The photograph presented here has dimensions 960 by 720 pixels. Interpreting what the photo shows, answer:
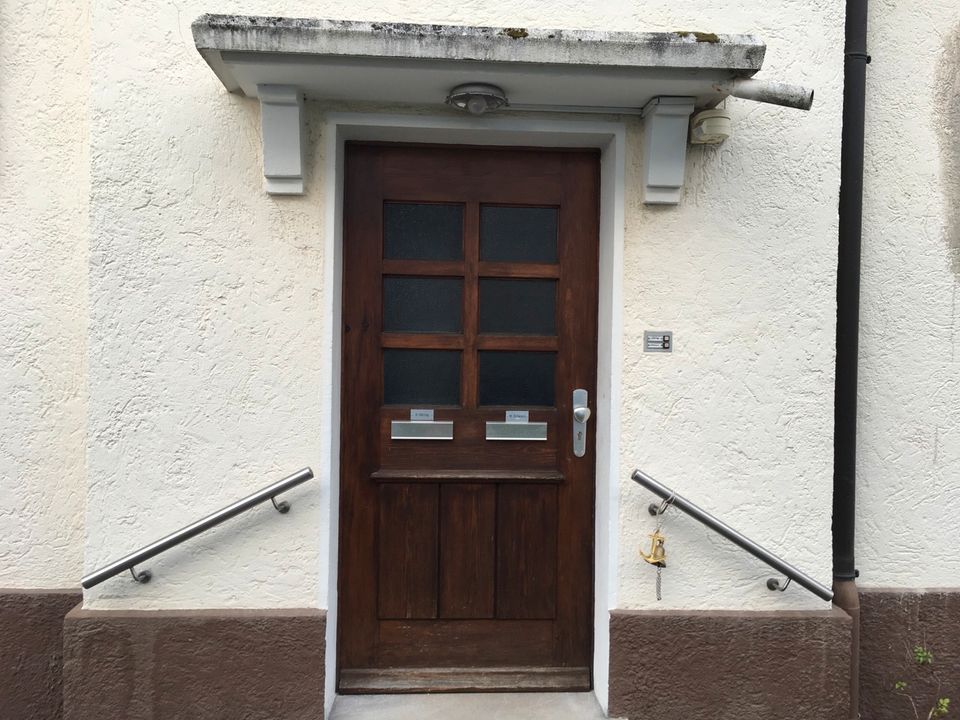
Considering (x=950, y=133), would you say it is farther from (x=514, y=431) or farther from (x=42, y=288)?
(x=42, y=288)

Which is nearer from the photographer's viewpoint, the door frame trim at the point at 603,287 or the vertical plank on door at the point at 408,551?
the door frame trim at the point at 603,287

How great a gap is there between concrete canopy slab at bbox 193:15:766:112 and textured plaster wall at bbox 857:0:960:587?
1.20 meters

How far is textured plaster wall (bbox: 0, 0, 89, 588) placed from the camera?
307cm

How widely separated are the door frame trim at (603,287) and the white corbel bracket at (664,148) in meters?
0.12

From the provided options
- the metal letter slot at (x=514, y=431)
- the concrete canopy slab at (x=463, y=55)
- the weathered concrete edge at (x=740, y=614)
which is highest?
the concrete canopy slab at (x=463, y=55)

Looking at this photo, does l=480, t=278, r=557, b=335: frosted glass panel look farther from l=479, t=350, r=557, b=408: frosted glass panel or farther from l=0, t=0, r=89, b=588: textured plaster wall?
l=0, t=0, r=89, b=588: textured plaster wall

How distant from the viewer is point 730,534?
2957 millimetres

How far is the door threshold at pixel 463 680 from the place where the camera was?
10.4 ft

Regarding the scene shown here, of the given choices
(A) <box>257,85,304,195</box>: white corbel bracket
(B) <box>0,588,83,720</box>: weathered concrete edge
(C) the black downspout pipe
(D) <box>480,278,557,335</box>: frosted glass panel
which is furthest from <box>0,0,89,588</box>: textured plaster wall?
(C) the black downspout pipe

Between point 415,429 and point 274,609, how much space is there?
3.11 feet

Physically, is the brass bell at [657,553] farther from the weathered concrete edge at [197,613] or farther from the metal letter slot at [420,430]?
the weathered concrete edge at [197,613]

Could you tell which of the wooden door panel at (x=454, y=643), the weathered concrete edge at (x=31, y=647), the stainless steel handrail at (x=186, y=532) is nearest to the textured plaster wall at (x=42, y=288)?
the weathered concrete edge at (x=31, y=647)

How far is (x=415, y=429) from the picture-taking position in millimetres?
3201

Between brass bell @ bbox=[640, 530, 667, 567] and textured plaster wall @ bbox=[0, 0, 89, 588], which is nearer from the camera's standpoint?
brass bell @ bbox=[640, 530, 667, 567]
